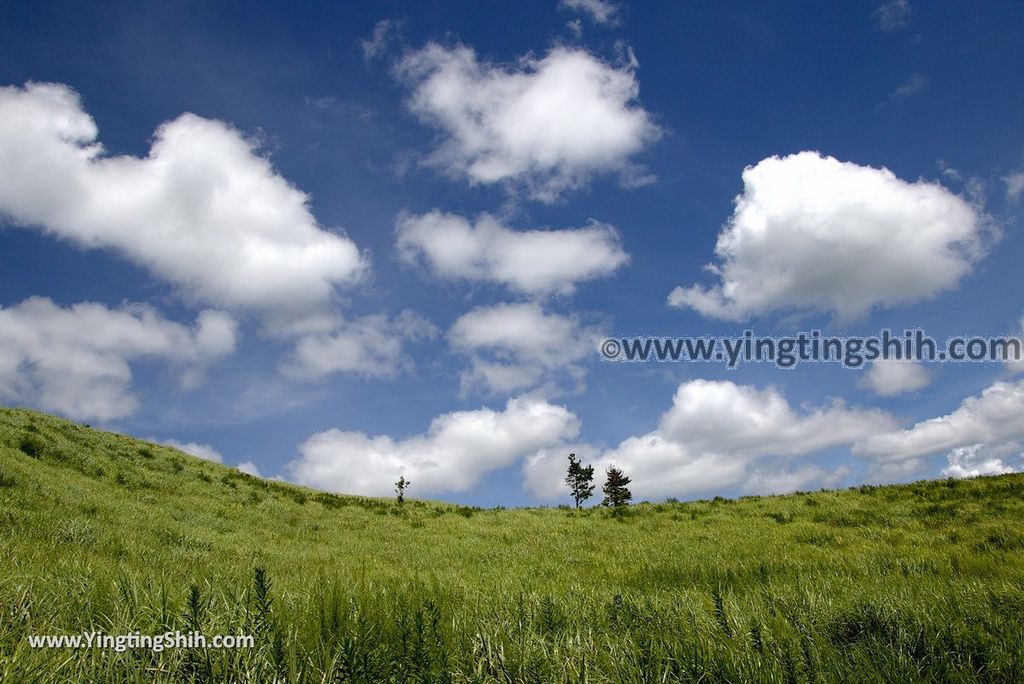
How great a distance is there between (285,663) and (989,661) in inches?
163

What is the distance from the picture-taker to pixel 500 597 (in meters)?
5.11

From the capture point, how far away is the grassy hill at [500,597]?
3025mm

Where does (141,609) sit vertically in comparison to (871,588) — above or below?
above

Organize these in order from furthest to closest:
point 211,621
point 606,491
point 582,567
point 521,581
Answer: point 606,491
point 582,567
point 521,581
point 211,621

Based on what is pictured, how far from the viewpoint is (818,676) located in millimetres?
2990

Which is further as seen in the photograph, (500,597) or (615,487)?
(615,487)

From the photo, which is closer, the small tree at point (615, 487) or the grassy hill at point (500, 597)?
the grassy hill at point (500, 597)

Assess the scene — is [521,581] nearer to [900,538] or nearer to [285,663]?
[285,663]

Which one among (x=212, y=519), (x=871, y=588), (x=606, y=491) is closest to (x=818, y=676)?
(x=871, y=588)

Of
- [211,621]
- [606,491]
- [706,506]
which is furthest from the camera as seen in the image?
[606,491]

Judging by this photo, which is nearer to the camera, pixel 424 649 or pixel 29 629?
pixel 29 629

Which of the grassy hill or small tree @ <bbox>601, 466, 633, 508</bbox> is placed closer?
the grassy hill

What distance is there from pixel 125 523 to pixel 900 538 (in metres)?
15.5

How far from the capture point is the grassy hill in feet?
9.93
